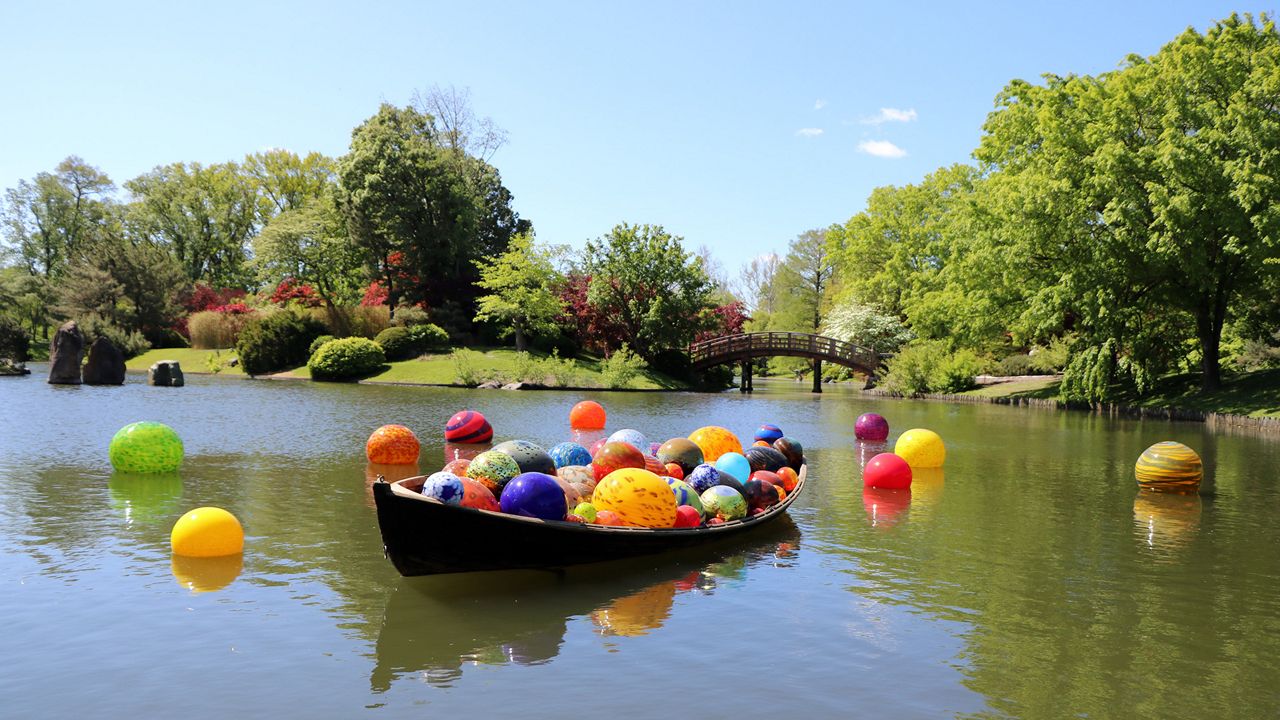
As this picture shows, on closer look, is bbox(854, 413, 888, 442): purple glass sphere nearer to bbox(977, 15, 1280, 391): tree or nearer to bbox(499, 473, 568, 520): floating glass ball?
bbox(977, 15, 1280, 391): tree

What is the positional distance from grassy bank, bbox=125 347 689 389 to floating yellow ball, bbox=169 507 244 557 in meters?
38.2

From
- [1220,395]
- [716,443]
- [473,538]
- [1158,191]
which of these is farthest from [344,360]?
[473,538]

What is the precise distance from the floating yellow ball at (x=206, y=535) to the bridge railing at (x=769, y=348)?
47.6 m

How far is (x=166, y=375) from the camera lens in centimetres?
4306

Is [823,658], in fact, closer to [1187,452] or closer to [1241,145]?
[1187,452]

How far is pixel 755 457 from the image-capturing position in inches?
623

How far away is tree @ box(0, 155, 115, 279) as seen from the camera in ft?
266

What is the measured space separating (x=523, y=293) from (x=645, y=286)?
25.4 ft

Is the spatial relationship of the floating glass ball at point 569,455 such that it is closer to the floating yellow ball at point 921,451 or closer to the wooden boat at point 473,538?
the wooden boat at point 473,538

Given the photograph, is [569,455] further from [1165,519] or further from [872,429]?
[872,429]

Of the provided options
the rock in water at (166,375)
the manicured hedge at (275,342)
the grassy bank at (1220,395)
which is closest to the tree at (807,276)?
the grassy bank at (1220,395)

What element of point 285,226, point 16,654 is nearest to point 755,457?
point 16,654

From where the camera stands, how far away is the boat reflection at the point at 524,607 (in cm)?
772

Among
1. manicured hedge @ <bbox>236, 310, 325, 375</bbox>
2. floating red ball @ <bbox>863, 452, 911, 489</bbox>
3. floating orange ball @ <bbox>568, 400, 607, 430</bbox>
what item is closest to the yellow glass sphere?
floating red ball @ <bbox>863, 452, 911, 489</bbox>
